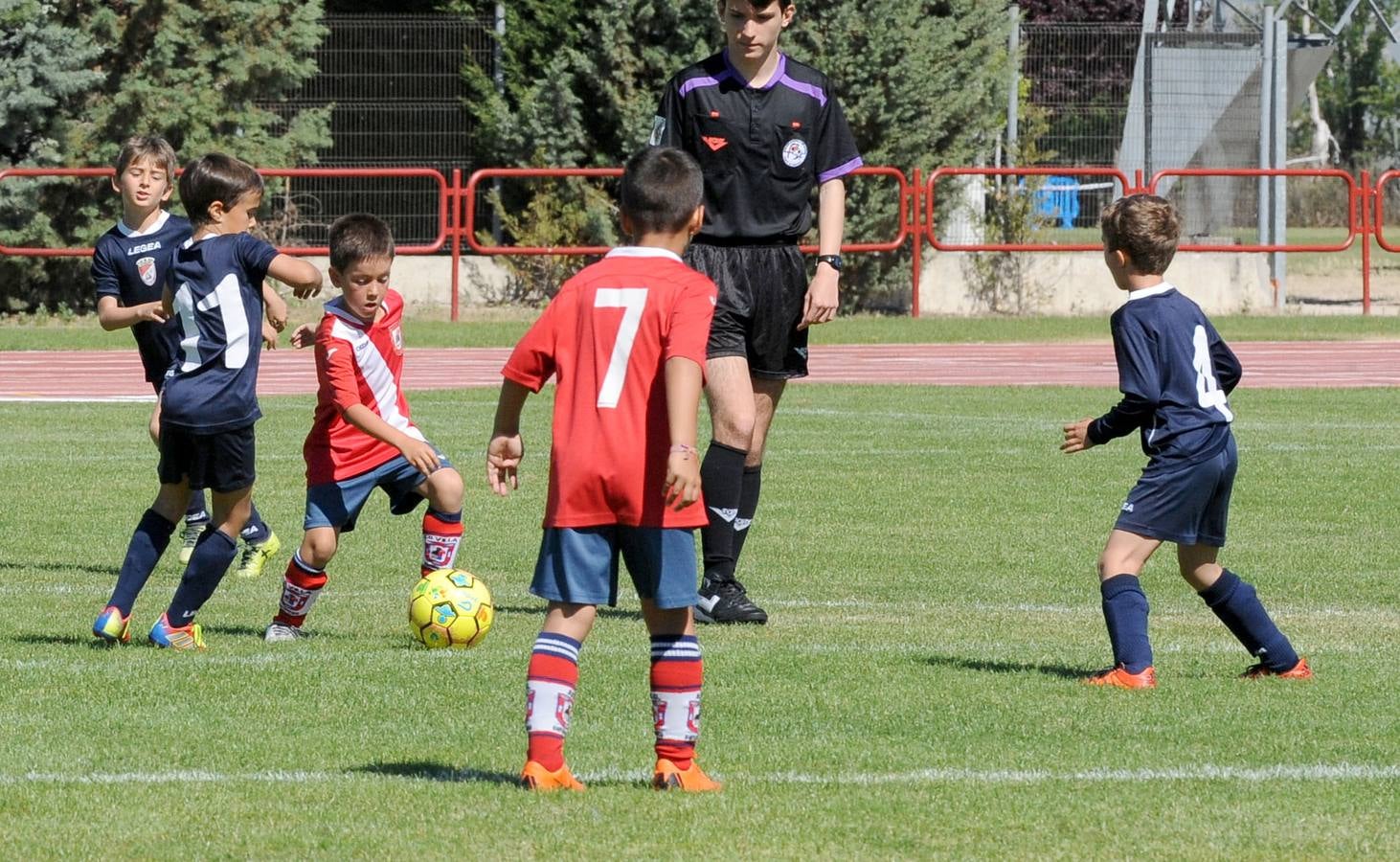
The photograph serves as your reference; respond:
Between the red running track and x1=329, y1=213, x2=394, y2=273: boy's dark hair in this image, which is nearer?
x1=329, y1=213, x2=394, y2=273: boy's dark hair

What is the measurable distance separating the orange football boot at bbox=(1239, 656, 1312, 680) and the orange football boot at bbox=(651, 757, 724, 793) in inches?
87.1

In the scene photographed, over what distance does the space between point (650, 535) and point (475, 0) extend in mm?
26965

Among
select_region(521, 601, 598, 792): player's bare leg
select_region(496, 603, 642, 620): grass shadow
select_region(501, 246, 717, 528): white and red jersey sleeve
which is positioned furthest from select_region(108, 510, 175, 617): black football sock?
select_region(501, 246, 717, 528): white and red jersey sleeve

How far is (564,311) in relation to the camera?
4855 mm

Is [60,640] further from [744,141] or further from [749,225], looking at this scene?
[744,141]

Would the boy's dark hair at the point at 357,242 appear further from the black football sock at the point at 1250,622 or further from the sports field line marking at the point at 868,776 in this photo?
the black football sock at the point at 1250,622

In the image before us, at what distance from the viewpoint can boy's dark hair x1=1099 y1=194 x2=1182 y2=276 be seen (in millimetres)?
6324

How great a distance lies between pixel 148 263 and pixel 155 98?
17777 millimetres

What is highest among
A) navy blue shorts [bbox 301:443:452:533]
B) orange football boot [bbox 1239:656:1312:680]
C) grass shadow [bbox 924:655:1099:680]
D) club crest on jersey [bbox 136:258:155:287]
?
club crest on jersey [bbox 136:258:155:287]

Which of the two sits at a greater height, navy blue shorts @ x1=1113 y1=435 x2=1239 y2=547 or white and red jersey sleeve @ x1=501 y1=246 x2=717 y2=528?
white and red jersey sleeve @ x1=501 y1=246 x2=717 y2=528

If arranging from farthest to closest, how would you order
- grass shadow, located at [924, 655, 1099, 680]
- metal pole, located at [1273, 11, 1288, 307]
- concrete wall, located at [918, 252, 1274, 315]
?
metal pole, located at [1273, 11, 1288, 307]
concrete wall, located at [918, 252, 1274, 315]
grass shadow, located at [924, 655, 1099, 680]

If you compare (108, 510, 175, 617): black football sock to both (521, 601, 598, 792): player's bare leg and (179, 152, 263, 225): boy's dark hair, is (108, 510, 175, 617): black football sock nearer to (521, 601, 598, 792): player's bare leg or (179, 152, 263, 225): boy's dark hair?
(179, 152, 263, 225): boy's dark hair

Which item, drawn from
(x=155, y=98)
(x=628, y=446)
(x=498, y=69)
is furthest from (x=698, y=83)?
(x=498, y=69)

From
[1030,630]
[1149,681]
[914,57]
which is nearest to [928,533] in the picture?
[1030,630]
